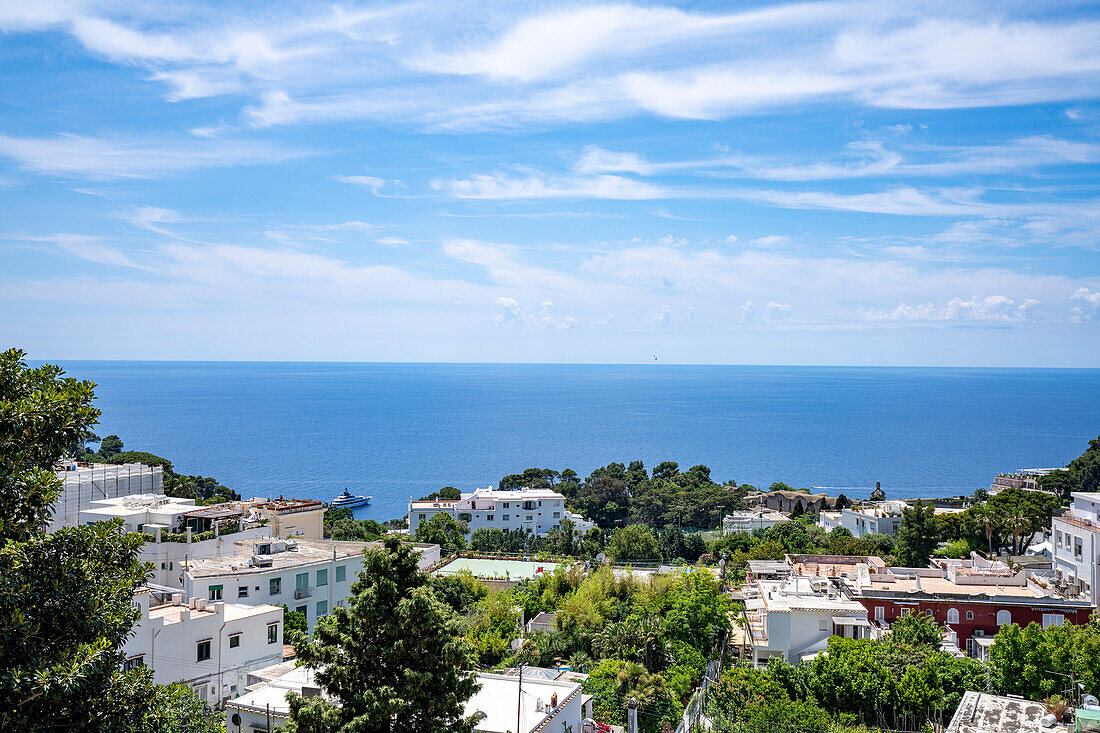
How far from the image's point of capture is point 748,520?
6225 centimetres

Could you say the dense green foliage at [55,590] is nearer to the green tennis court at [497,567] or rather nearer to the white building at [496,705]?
the white building at [496,705]

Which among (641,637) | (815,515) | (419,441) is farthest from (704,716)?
(419,441)

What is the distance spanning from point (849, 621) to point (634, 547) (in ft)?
73.0

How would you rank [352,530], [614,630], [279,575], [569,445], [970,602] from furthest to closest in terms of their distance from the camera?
[569,445] → [352,530] → [970,602] → [279,575] → [614,630]

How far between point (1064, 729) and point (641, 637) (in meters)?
11.0

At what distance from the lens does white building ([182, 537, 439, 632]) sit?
26.0 metres

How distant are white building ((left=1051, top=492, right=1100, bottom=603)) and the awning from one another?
10634 millimetres

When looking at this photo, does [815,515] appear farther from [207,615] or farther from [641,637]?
[207,615]

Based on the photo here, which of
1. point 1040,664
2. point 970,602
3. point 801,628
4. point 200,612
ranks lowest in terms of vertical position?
point 970,602

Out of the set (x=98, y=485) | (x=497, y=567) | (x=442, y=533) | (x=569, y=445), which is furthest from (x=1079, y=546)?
(x=569, y=445)

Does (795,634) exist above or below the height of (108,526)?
below

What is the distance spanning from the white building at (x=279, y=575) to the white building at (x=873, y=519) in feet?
115

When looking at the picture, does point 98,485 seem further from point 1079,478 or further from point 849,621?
point 1079,478

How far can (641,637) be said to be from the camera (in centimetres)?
2441
